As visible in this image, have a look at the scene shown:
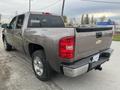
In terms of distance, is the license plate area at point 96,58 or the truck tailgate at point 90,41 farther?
the license plate area at point 96,58

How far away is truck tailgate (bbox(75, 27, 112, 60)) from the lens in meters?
3.31

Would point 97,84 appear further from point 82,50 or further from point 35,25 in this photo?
point 35,25

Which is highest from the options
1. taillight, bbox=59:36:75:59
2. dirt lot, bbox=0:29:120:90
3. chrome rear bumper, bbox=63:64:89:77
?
taillight, bbox=59:36:75:59

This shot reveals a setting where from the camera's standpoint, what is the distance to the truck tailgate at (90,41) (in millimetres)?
3314

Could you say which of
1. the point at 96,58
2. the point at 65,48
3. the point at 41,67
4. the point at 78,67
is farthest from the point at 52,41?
the point at 96,58

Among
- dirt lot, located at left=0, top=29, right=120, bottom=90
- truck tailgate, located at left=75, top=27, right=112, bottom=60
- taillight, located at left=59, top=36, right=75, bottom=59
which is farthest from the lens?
dirt lot, located at left=0, top=29, right=120, bottom=90

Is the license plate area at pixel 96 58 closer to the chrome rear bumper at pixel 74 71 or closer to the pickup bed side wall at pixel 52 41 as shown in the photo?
the chrome rear bumper at pixel 74 71

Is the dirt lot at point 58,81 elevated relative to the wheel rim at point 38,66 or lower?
lower

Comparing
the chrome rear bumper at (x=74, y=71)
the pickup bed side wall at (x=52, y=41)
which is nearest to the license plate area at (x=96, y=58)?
the chrome rear bumper at (x=74, y=71)

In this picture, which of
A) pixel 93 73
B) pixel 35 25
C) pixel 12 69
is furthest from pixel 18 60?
pixel 93 73

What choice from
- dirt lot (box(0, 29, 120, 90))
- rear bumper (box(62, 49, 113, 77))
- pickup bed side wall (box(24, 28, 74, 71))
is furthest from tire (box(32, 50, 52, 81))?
rear bumper (box(62, 49, 113, 77))

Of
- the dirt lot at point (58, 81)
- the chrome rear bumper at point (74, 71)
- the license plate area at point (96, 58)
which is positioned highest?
the license plate area at point (96, 58)

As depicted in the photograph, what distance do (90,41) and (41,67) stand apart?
147cm

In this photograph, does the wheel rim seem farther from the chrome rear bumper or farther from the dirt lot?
the chrome rear bumper
